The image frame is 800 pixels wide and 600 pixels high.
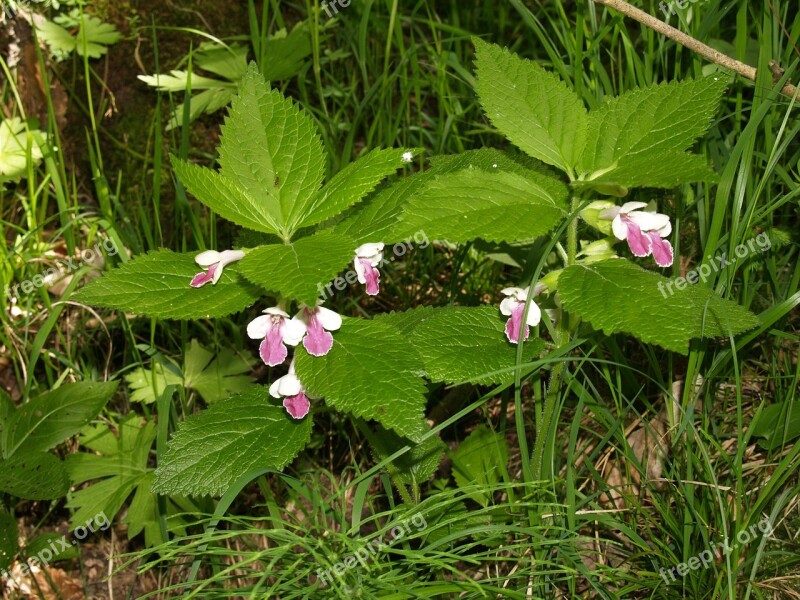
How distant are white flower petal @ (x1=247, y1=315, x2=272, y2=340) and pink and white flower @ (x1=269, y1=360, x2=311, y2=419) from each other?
0.39ft

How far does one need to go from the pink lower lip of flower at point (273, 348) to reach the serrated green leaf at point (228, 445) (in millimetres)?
212

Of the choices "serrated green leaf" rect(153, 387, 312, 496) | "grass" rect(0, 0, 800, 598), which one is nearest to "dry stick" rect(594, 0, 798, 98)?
"grass" rect(0, 0, 800, 598)

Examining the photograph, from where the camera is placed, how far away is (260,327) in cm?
172

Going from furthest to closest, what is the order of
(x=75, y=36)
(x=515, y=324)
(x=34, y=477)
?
(x=75, y=36), (x=34, y=477), (x=515, y=324)

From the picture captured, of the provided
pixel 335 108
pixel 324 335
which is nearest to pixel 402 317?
pixel 324 335

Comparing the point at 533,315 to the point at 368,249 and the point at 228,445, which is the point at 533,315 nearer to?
the point at 368,249

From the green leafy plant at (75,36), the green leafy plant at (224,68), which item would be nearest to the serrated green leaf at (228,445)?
the green leafy plant at (224,68)

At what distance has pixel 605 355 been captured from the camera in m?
2.52

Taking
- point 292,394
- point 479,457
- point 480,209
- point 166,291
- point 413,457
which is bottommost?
point 479,457

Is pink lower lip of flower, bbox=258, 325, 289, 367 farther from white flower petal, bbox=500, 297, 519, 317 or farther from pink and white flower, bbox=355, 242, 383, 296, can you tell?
white flower petal, bbox=500, 297, 519, 317

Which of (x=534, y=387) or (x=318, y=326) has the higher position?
(x=318, y=326)

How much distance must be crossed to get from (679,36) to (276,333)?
4.43 ft

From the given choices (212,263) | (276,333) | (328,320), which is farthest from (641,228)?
(212,263)

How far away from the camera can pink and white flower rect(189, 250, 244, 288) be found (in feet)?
5.70
